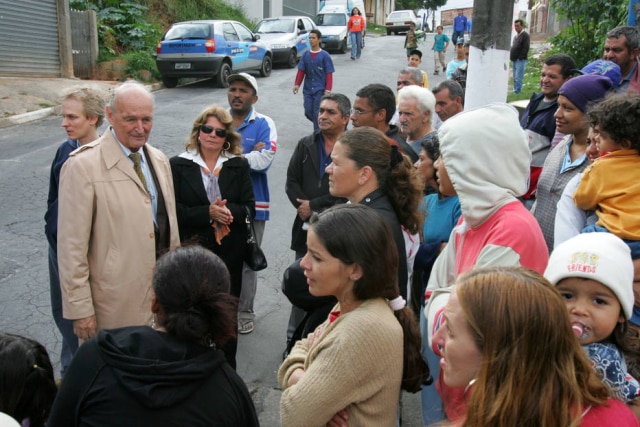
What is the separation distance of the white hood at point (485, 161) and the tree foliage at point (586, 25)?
26.4ft

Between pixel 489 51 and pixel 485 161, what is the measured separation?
3.32 m

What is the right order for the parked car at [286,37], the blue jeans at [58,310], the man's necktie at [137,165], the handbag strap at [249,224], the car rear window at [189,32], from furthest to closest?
the parked car at [286,37] < the car rear window at [189,32] < the handbag strap at [249,224] < the blue jeans at [58,310] < the man's necktie at [137,165]

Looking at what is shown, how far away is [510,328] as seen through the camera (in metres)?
1.61

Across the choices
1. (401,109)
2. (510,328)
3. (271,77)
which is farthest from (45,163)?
(271,77)

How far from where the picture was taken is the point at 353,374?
2.15 metres

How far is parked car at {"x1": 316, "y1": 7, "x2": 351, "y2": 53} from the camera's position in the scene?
2661 cm

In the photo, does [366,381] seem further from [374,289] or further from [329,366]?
[374,289]

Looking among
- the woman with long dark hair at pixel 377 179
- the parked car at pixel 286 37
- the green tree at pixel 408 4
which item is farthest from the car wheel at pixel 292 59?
the green tree at pixel 408 4

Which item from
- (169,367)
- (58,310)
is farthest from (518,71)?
(169,367)

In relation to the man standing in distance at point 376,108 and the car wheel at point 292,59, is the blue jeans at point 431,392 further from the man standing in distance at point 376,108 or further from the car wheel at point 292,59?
the car wheel at point 292,59

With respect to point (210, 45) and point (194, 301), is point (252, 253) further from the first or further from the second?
point (210, 45)

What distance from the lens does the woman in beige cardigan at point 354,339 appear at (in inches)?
85.0

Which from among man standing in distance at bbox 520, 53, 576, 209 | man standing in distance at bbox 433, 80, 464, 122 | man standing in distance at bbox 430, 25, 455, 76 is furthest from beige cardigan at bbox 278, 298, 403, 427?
man standing in distance at bbox 430, 25, 455, 76

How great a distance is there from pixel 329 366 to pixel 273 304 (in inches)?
137
